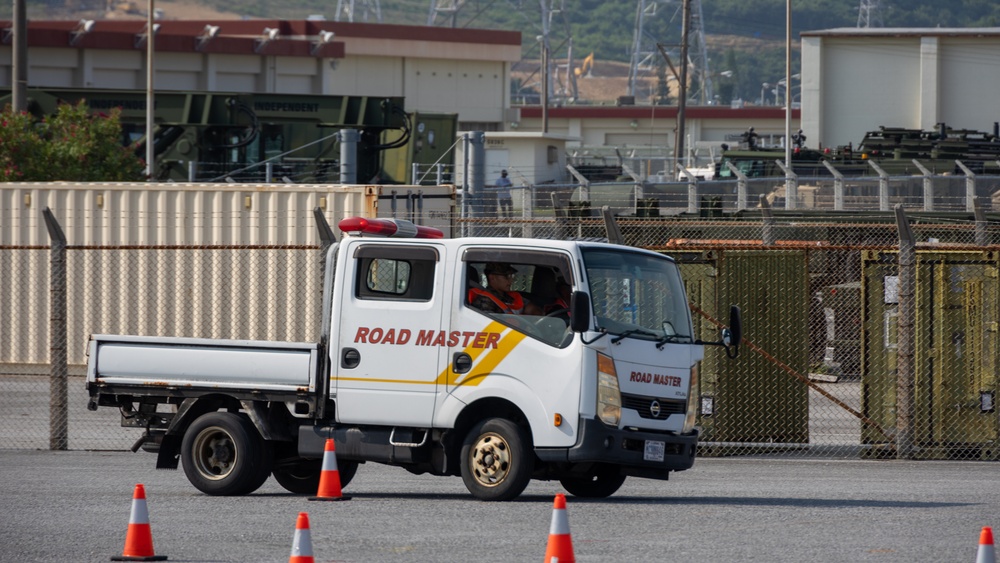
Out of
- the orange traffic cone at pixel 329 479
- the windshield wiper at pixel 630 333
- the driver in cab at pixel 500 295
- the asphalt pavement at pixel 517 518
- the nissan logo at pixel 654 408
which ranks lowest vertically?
the asphalt pavement at pixel 517 518

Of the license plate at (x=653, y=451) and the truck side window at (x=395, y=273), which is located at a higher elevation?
the truck side window at (x=395, y=273)

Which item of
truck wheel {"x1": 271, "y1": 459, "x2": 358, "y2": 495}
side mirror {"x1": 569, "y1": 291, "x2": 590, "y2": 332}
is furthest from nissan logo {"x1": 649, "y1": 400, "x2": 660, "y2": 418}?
truck wheel {"x1": 271, "y1": 459, "x2": 358, "y2": 495}

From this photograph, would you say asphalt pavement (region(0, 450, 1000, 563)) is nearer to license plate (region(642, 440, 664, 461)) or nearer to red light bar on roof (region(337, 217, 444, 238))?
license plate (region(642, 440, 664, 461))

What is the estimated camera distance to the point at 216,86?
166 feet

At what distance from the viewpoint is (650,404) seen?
998 cm

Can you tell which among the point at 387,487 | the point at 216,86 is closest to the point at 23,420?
the point at 387,487

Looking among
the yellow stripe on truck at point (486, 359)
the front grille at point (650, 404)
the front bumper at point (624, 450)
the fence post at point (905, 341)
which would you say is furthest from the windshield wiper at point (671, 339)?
the fence post at point (905, 341)

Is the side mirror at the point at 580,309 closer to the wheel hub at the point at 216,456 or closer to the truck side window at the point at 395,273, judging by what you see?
the truck side window at the point at 395,273

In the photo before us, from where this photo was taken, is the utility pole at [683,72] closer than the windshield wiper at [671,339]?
No

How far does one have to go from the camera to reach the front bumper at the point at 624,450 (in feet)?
31.5

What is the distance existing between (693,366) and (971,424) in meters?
4.32

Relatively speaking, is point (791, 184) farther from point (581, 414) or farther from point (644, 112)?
point (644, 112)

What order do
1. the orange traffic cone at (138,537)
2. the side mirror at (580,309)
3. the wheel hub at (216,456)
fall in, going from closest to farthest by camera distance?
1. the orange traffic cone at (138,537)
2. the side mirror at (580,309)
3. the wheel hub at (216,456)

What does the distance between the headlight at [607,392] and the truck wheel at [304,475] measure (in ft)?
7.35
